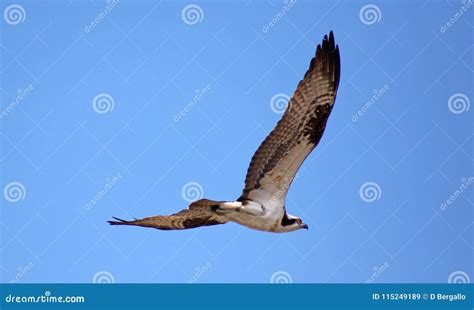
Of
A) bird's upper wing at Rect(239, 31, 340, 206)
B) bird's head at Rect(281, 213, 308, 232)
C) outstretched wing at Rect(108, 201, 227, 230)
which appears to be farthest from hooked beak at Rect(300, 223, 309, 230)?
outstretched wing at Rect(108, 201, 227, 230)

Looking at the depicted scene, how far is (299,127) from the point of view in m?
14.0

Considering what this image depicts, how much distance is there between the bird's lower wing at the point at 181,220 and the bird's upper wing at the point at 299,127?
792mm

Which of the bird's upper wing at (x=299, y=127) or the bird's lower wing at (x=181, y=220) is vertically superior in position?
the bird's upper wing at (x=299, y=127)

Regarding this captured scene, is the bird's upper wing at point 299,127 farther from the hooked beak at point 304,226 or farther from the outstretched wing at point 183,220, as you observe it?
the outstretched wing at point 183,220

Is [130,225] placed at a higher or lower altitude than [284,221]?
lower

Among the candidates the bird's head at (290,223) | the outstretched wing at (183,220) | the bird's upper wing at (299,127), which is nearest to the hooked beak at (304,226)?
the bird's head at (290,223)

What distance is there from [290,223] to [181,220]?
1501mm

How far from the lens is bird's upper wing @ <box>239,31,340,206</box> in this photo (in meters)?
13.9

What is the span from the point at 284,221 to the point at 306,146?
1.11m

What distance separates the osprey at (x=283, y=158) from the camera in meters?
13.9

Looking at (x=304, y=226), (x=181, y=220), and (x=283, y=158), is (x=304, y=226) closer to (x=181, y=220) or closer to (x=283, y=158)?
(x=283, y=158)

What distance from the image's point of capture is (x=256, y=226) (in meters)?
14.2
